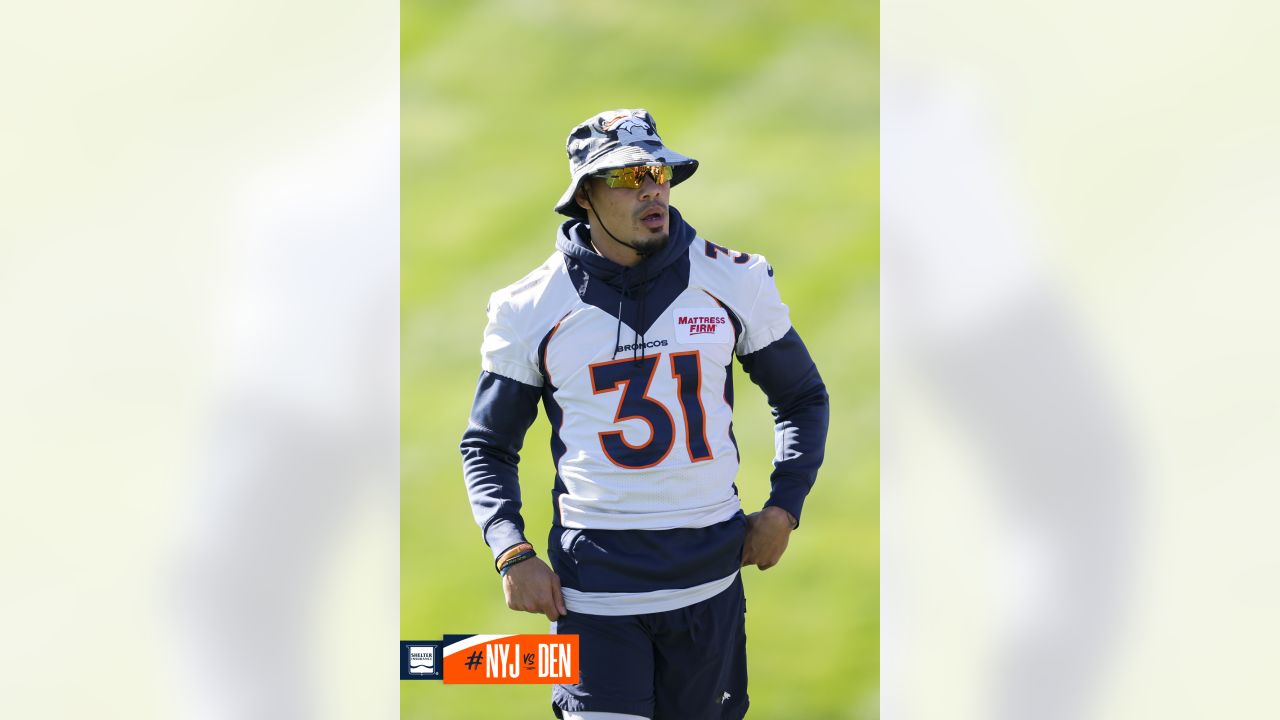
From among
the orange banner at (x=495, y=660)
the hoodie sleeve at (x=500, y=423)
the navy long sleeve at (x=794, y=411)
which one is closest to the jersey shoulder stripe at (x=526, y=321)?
the hoodie sleeve at (x=500, y=423)

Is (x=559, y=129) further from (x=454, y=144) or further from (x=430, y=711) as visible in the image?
(x=430, y=711)

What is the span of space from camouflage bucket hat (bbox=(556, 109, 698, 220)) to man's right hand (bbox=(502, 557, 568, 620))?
0.89 meters

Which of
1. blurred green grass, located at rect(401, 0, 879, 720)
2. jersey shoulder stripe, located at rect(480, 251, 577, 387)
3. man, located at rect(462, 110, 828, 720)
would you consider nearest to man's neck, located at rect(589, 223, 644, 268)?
man, located at rect(462, 110, 828, 720)

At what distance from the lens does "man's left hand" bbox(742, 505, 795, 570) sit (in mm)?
3025

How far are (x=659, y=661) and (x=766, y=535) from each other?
412 millimetres

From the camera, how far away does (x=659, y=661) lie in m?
2.96

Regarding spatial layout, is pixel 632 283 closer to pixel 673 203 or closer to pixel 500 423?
pixel 500 423

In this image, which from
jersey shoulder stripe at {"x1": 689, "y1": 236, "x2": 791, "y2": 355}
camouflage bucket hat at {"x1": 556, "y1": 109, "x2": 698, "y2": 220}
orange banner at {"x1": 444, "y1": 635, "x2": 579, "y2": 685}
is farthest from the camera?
orange banner at {"x1": 444, "y1": 635, "x2": 579, "y2": 685}

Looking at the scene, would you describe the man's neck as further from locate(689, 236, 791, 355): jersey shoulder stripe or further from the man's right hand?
the man's right hand
